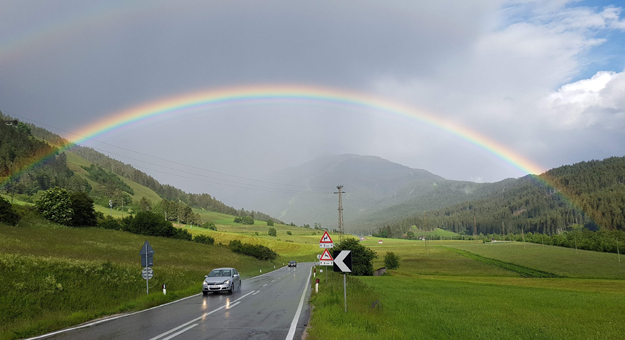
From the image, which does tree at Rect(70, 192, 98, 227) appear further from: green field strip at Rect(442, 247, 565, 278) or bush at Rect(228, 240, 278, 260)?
green field strip at Rect(442, 247, 565, 278)

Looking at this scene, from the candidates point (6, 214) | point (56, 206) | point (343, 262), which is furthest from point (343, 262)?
point (56, 206)

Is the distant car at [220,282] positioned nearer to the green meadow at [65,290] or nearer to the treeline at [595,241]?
the green meadow at [65,290]

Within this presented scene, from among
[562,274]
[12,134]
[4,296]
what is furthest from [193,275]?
[12,134]

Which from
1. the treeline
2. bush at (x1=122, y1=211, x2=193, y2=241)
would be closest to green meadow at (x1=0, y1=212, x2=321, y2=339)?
bush at (x1=122, y1=211, x2=193, y2=241)

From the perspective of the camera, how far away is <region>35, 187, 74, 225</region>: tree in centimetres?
7438

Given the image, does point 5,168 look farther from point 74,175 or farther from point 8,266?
point 8,266

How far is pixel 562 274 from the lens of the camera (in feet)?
278

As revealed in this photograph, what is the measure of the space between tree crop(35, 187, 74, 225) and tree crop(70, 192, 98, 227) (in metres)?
1.23

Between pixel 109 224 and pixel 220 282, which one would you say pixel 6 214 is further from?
pixel 220 282

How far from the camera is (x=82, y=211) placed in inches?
3152

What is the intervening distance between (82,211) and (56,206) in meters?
5.80

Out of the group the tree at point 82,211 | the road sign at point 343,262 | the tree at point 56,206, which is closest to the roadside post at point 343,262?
the road sign at point 343,262

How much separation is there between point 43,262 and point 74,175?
199 m

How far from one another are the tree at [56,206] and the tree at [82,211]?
4.04 feet
